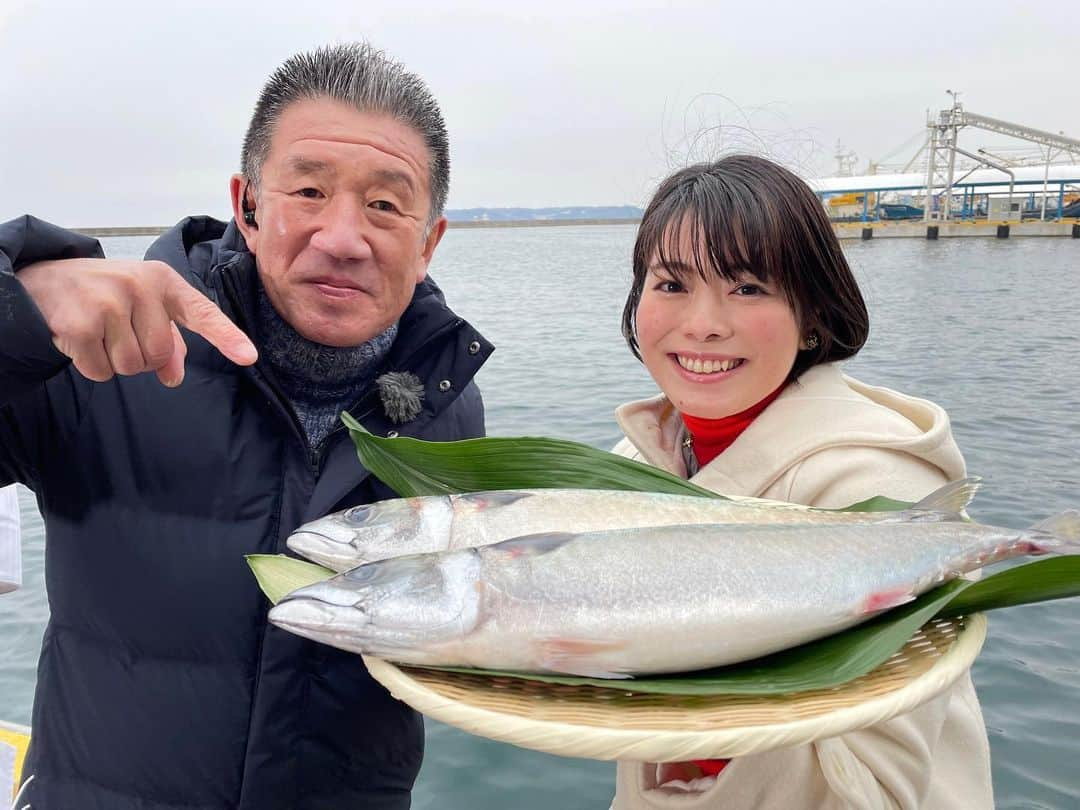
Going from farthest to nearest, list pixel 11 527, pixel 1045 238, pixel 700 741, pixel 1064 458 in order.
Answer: pixel 1045 238, pixel 1064 458, pixel 11 527, pixel 700 741

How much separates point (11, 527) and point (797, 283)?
3.03m

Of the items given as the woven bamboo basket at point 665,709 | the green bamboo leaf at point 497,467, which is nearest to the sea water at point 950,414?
the green bamboo leaf at point 497,467

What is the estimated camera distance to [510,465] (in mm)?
2021

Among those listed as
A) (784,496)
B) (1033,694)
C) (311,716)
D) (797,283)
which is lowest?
(1033,694)

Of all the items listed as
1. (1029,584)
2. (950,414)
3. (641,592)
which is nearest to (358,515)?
(641,592)

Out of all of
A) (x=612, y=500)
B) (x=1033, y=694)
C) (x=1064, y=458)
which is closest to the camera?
(x=612, y=500)

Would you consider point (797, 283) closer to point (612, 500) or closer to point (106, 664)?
point (612, 500)

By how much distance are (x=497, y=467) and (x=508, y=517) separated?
0.88 ft

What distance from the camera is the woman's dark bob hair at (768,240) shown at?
2006 mm

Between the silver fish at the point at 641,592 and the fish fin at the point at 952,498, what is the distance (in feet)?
0.20

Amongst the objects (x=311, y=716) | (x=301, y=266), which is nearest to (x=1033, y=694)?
(x=311, y=716)

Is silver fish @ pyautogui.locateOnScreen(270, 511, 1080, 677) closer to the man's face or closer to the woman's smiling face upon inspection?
the woman's smiling face

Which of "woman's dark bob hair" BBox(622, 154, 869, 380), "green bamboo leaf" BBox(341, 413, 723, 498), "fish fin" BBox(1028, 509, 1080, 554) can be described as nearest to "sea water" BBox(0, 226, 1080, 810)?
"woman's dark bob hair" BBox(622, 154, 869, 380)

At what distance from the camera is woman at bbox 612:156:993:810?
1834 mm
